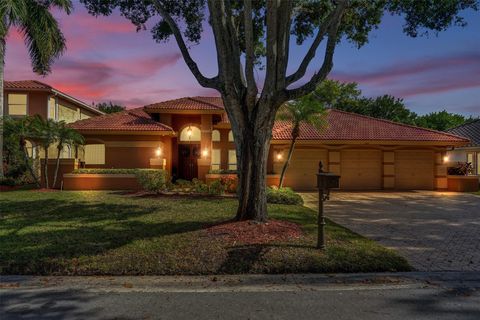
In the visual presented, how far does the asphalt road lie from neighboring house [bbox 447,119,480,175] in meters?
25.0

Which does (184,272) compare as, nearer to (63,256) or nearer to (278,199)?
(63,256)

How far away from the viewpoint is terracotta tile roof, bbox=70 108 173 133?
794 inches

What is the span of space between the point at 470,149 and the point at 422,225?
19884mm

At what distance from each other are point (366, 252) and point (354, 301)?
2.17 meters

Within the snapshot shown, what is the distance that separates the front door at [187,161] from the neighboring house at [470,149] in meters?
18.0

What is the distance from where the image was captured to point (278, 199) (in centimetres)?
1410

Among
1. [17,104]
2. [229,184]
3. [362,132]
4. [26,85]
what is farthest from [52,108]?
[362,132]

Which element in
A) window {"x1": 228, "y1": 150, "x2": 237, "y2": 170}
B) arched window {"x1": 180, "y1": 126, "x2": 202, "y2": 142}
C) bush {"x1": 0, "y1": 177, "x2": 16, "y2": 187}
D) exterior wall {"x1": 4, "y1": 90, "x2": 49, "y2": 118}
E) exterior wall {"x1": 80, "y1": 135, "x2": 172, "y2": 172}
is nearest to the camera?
bush {"x1": 0, "y1": 177, "x2": 16, "y2": 187}

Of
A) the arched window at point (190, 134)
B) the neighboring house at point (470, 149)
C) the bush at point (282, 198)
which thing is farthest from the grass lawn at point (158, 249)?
the neighboring house at point (470, 149)

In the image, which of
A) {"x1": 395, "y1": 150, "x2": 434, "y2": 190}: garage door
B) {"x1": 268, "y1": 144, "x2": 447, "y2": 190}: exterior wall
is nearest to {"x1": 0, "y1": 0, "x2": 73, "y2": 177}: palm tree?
{"x1": 268, "y1": 144, "x2": 447, "y2": 190}: exterior wall

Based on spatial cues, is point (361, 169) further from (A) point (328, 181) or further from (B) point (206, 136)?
(A) point (328, 181)

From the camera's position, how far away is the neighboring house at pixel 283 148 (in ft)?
68.1

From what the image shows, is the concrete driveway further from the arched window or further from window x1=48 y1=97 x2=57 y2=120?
window x1=48 y1=97 x2=57 y2=120

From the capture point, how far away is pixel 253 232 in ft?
25.2
